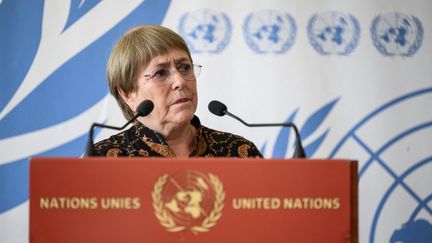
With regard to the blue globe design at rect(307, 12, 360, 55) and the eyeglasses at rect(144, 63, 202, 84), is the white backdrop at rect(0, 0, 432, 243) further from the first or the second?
the eyeglasses at rect(144, 63, 202, 84)

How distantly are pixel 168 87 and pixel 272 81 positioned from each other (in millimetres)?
995

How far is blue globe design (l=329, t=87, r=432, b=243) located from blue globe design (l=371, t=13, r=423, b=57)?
0.24 meters

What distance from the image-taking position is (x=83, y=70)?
7.86 feet

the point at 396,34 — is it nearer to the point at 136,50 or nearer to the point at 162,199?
the point at 136,50

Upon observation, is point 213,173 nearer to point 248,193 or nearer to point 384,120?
point 248,193

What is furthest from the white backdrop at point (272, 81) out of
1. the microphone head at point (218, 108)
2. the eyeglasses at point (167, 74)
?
the microphone head at point (218, 108)

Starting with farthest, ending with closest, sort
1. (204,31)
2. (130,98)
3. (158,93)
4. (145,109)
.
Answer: (204,31) < (130,98) < (158,93) < (145,109)

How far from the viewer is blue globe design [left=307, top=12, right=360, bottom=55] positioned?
8.29 ft

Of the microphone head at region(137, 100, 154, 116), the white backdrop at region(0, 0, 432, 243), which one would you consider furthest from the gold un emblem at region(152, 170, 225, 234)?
the white backdrop at region(0, 0, 432, 243)

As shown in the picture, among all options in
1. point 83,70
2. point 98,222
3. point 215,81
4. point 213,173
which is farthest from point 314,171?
point 83,70

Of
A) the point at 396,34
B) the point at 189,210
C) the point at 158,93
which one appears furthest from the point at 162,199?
the point at 396,34

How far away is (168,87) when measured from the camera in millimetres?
1591

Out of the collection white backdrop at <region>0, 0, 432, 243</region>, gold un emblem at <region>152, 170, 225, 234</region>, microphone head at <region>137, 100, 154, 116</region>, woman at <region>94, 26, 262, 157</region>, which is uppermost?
white backdrop at <region>0, 0, 432, 243</region>

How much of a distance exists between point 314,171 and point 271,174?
0.26ft
